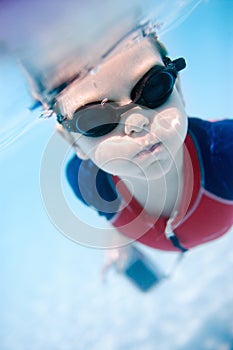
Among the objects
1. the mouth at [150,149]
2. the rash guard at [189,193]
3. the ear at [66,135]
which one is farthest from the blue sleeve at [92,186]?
the mouth at [150,149]

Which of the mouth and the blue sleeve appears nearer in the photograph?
the mouth

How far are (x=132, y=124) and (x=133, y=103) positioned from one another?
11 cm

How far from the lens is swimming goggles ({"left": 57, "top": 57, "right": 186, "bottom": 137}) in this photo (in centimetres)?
157

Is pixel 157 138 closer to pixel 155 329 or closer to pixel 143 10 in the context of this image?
pixel 143 10

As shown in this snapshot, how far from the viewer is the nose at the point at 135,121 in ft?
5.28

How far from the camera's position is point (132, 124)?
1636mm

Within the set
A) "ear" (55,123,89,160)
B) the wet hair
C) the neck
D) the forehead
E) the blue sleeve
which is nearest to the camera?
the forehead

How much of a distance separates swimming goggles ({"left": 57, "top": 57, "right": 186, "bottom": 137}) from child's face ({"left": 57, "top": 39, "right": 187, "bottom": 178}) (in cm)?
2

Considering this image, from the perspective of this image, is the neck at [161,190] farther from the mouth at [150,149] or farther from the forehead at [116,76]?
the forehead at [116,76]

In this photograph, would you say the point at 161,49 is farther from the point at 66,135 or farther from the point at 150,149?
the point at 66,135

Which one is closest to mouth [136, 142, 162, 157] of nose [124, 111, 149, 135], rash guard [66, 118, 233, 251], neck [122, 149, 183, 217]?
nose [124, 111, 149, 135]

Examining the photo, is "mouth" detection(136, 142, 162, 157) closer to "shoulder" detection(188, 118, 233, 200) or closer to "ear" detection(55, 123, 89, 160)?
"ear" detection(55, 123, 89, 160)

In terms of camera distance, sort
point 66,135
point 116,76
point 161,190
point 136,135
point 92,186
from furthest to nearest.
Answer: point 92,186 < point 161,190 < point 66,135 < point 136,135 < point 116,76

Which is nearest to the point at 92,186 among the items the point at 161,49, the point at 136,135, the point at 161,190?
the point at 161,190
